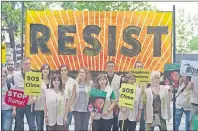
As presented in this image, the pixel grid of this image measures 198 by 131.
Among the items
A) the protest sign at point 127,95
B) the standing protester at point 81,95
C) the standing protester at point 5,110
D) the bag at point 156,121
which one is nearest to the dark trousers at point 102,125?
the standing protester at point 81,95

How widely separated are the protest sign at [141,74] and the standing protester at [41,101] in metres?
0.93

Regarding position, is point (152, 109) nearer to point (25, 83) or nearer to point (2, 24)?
point (25, 83)

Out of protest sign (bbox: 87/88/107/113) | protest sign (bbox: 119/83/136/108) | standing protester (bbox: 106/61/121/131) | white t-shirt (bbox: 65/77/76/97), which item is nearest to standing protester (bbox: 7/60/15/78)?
white t-shirt (bbox: 65/77/76/97)

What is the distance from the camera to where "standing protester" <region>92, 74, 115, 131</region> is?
447 cm

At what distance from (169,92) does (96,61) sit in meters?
0.87

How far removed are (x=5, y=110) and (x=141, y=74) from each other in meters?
1.54

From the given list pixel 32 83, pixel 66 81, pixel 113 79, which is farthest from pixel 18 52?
pixel 113 79

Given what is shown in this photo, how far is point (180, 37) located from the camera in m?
4.48

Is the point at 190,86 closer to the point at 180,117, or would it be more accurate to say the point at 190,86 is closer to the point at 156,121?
the point at 180,117

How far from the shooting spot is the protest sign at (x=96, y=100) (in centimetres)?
448

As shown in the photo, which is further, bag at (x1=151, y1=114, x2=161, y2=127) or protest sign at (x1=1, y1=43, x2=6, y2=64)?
bag at (x1=151, y1=114, x2=161, y2=127)

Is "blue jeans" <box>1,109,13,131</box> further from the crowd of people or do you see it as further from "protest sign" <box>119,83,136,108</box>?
"protest sign" <box>119,83,136,108</box>

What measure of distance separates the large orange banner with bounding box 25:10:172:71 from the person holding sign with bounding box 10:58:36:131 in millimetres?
86

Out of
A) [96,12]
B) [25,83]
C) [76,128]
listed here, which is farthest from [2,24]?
[76,128]
